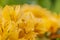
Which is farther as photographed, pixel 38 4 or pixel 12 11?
pixel 38 4

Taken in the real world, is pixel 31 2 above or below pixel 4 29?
above

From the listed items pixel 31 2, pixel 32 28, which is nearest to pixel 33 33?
pixel 32 28

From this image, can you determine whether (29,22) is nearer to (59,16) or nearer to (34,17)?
(34,17)

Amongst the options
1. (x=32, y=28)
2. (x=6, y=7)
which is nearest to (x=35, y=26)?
(x=32, y=28)

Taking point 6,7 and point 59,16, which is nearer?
point 6,7

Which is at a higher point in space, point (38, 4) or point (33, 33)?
point (38, 4)

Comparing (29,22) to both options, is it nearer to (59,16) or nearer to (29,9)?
(29,9)

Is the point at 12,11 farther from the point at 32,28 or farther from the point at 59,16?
the point at 59,16

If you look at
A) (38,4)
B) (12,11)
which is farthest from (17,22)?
(38,4)
